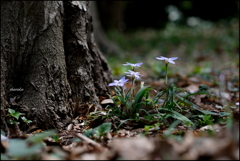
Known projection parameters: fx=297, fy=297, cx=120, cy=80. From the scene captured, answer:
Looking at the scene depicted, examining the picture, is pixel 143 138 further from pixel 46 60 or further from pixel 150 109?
pixel 46 60

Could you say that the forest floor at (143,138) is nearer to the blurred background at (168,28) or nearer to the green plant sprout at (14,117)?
the green plant sprout at (14,117)

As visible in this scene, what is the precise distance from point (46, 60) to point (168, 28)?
13620 millimetres

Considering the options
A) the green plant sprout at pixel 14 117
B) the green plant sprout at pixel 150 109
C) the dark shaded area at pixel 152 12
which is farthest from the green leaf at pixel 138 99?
the dark shaded area at pixel 152 12

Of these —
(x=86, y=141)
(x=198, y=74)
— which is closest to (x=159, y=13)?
(x=198, y=74)

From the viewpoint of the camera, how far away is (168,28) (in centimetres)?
1538

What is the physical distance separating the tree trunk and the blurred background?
4.80m

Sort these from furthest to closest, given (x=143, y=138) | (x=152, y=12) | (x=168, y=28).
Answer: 1. (x=152, y=12)
2. (x=168, y=28)
3. (x=143, y=138)

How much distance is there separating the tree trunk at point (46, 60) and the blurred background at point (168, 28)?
480 centimetres

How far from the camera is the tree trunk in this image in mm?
2293

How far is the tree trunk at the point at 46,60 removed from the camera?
2.29 metres

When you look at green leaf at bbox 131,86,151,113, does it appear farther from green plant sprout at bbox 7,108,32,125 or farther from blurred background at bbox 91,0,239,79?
blurred background at bbox 91,0,239,79

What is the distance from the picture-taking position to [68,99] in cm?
249

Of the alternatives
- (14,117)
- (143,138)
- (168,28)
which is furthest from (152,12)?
(143,138)

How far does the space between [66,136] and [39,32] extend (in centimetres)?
89
